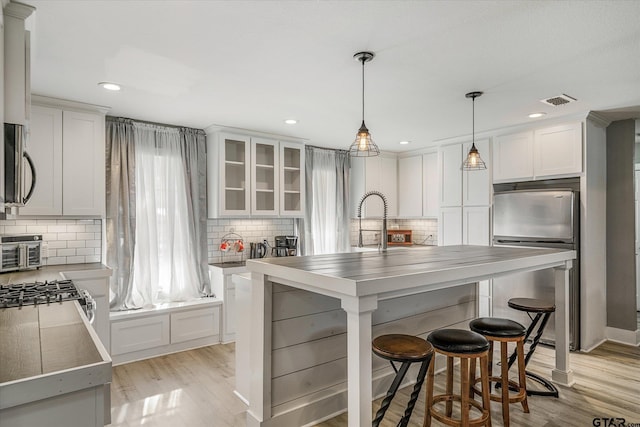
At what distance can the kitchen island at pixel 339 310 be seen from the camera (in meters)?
1.69

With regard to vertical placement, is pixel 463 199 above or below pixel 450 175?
below

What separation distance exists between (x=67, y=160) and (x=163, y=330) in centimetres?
187

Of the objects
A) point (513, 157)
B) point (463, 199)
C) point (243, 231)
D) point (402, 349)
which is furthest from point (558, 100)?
point (243, 231)

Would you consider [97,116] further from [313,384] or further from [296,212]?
[313,384]

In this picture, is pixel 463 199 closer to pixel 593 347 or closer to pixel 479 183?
pixel 479 183

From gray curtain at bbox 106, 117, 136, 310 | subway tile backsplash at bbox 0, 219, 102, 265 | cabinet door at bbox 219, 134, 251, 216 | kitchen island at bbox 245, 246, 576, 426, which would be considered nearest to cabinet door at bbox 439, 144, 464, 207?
kitchen island at bbox 245, 246, 576, 426

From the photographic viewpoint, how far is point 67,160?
3441 millimetres

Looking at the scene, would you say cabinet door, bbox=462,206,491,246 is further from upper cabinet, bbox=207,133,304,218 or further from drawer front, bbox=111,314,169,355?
drawer front, bbox=111,314,169,355

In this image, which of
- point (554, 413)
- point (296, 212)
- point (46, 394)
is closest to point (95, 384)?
point (46, 394)

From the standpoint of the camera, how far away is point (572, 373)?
321cm

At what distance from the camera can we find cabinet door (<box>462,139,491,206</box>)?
4680 millimetres

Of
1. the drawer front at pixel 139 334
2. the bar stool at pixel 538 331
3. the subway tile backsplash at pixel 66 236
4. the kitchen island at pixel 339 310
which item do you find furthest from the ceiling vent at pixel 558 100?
the subway tile backsplash at pixel 66 236

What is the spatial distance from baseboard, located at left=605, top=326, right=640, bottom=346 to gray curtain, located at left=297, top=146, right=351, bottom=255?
3.38 metres

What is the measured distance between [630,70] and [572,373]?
96.6 inches
